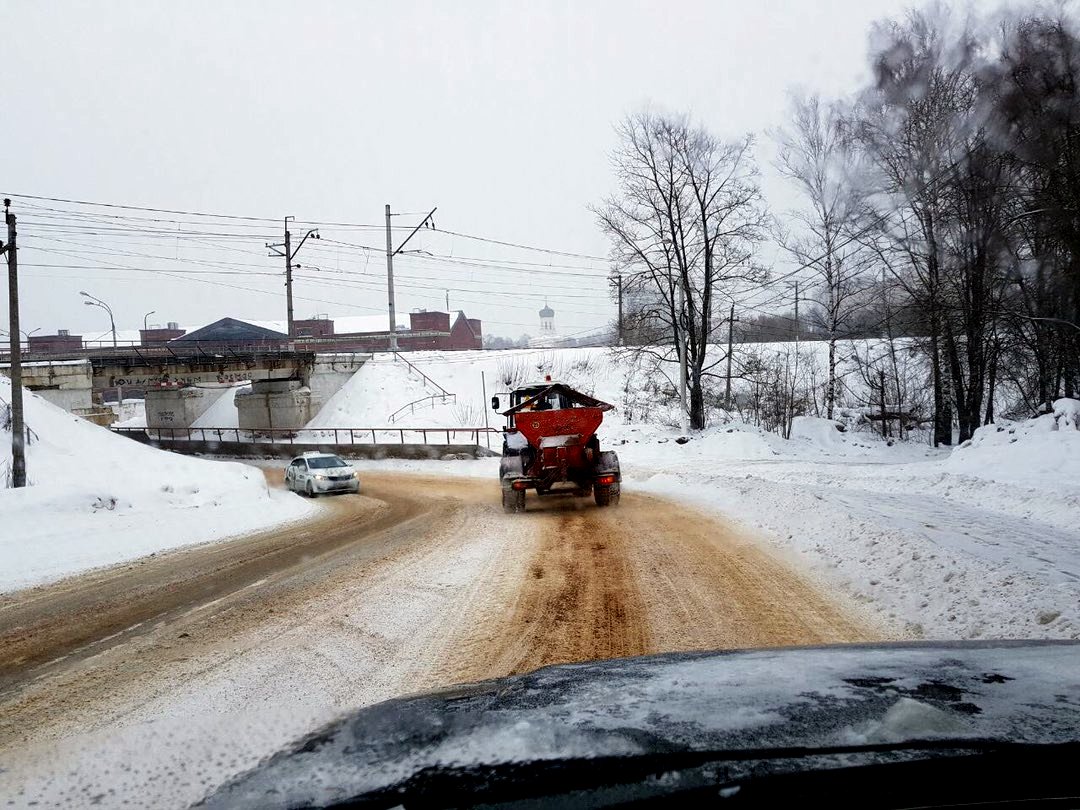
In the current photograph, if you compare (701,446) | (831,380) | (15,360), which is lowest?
(701,446)

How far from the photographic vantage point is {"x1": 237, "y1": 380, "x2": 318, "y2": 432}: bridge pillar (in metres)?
43.9

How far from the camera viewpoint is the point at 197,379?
1601 inches

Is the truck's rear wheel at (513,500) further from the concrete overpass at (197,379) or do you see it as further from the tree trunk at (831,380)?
the concrete overpass at (197,379)

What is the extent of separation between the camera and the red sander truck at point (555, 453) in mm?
14406

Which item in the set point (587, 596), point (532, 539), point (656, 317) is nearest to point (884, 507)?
point (532, 539)

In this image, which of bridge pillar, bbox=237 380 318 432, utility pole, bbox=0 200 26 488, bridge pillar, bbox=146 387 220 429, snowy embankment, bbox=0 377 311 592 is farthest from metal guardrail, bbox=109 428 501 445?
utility pole, bbox=0 200 26 488

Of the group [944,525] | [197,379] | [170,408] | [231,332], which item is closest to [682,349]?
[944,525]

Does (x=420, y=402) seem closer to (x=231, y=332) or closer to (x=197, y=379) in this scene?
(x=197, y=379)

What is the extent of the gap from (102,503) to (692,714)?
574 inches

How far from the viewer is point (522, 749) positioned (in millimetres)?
1861

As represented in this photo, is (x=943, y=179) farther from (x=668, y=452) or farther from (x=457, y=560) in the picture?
(x=457, y=560)

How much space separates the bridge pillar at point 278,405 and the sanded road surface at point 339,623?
112 feet

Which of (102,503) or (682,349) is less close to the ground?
(682,349)

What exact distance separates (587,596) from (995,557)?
4.02 m
